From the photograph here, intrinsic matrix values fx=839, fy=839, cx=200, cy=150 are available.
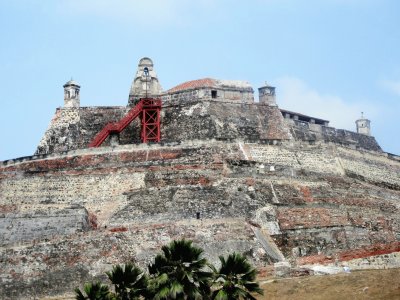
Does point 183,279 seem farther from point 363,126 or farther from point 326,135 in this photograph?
point 363,126

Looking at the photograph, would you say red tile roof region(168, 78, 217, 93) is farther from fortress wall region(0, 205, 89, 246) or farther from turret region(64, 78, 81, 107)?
fortress wall region(0, 205, 89, 246)

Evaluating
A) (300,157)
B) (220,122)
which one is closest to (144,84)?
(220,122)

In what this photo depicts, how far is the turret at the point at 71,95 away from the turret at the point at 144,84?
13.4 ft

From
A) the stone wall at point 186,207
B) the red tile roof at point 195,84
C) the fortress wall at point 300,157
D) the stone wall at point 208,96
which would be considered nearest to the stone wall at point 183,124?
the stone wall at point 208,96

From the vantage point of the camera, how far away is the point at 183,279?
30359 mm

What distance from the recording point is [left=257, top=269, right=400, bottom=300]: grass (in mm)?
33750

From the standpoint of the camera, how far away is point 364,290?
34.0 metres

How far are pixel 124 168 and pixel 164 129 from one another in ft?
28.7

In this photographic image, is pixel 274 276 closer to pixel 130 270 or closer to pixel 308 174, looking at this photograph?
pixel 130 270

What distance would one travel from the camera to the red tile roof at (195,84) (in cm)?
6112

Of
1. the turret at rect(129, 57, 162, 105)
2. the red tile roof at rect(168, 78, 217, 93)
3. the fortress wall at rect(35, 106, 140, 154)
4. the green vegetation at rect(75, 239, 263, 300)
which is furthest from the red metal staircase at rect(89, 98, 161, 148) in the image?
the green vegetation at rect(75, 239, 263, 300)

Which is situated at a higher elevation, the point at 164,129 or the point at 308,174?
the point at 164,129

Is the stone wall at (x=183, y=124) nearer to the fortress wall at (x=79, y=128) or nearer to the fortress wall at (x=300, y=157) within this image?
the fortress wall at (x=79, y=128)

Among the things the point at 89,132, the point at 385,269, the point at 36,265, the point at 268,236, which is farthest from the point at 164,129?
the point at 385,269
